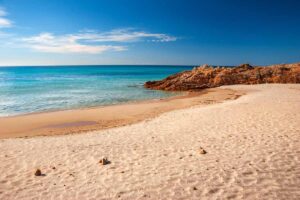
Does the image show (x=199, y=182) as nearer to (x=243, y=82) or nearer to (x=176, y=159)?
(x=176, y=159)

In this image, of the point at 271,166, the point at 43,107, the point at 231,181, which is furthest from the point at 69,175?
the point at 43,107

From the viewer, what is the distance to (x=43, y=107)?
21.7m

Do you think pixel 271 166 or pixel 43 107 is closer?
pixel 271 166

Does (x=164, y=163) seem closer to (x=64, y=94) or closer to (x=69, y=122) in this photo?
(x=69, y=122)

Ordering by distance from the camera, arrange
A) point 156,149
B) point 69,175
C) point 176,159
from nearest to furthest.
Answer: point 69,175, point 176,159, point 156,149

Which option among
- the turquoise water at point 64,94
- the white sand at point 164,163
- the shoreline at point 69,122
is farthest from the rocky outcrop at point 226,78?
the white sand at point 164,163

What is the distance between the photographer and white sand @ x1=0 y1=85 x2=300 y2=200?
19.4 ft

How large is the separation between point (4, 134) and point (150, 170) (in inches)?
376

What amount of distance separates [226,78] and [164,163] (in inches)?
1296

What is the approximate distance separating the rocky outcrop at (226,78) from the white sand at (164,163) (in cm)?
2413

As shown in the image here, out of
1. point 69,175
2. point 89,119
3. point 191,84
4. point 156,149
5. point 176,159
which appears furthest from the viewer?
point 191,84

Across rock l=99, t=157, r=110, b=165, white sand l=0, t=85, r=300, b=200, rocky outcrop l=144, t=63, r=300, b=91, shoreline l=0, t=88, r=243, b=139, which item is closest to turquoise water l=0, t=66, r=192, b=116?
shoreline l=0, t=88, r=243, b=139

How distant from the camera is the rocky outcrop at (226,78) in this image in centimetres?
3588

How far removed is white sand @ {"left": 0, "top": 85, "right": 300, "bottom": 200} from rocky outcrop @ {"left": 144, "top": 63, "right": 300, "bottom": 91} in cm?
2413
